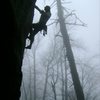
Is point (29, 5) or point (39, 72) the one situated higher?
point (29, 5)

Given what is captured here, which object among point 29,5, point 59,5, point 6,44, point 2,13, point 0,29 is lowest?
point 6,44

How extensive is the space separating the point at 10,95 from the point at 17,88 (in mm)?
415

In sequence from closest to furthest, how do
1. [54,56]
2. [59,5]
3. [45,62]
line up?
[59,5], [54,56], [45,62]

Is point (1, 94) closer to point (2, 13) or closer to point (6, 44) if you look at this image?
point (6, 44)

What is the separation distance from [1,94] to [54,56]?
98.0 feet

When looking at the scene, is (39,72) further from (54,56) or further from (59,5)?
(59,5)

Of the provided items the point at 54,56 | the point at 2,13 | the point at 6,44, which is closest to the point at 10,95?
the point at 6,44

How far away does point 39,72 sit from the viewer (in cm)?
4634

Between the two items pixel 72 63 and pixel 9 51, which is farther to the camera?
pixel 72 63

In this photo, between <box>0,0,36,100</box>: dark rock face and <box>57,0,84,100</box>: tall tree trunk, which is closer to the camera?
<box>0,0,36,100</box>: dark rock face

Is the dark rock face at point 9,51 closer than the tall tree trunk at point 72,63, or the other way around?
→ the dark rock face at point 9,51

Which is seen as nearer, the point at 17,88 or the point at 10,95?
the point at 10,95

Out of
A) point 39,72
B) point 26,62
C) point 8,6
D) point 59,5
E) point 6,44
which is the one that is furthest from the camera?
point 39,72

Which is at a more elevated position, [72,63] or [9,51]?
[9,51]
